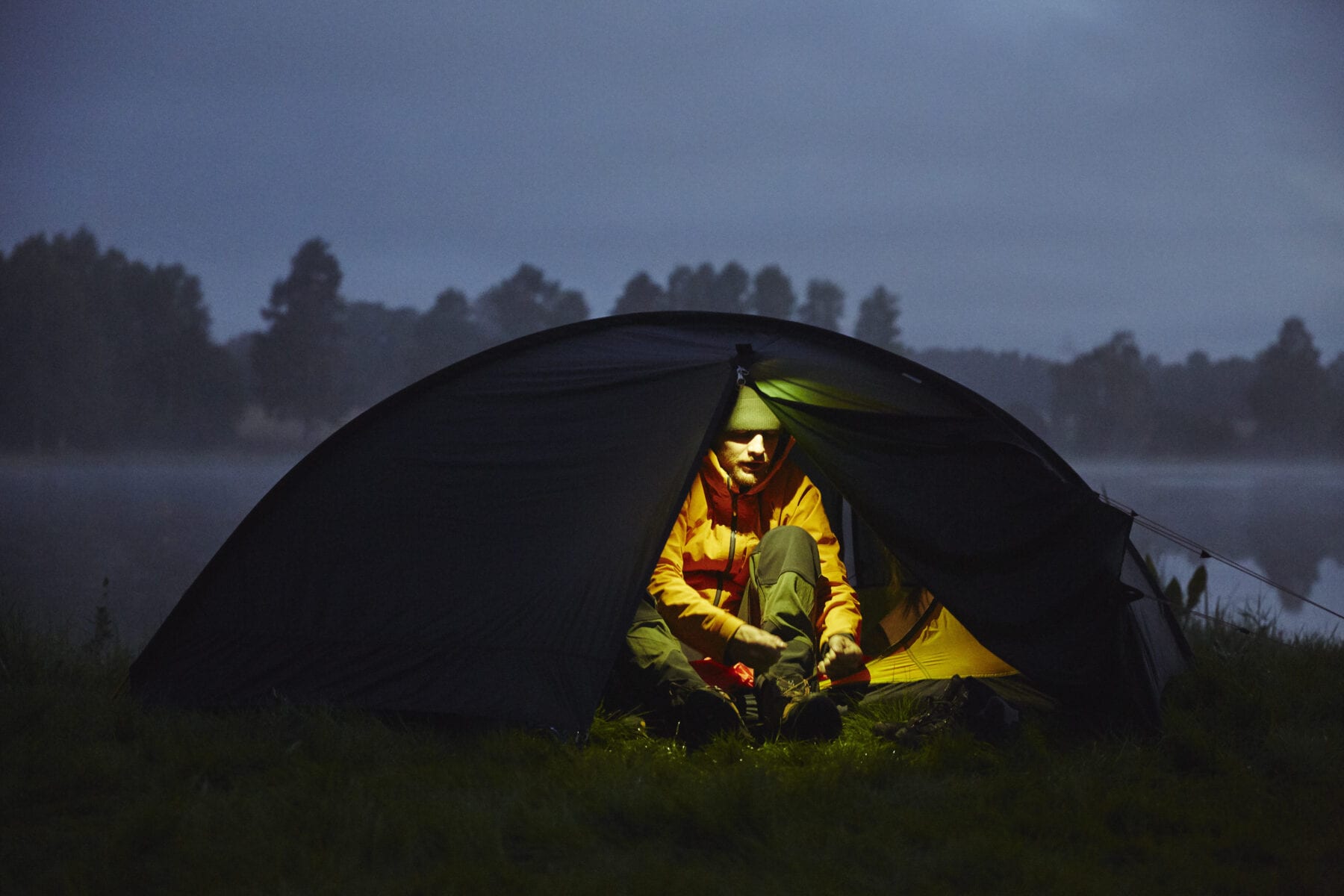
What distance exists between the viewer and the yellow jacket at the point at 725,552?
13.3 feet

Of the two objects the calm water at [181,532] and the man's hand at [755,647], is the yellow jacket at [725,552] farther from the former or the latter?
the calm water at [181,532]

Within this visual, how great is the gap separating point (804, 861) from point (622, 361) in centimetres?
230

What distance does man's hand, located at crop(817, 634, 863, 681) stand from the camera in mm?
3969

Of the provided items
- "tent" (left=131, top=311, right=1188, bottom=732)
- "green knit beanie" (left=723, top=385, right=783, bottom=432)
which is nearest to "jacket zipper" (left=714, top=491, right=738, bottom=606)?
"green knit beanie" (left=723, top=385, right=783, bottom=432)

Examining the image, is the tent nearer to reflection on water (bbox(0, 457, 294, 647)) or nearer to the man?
the man

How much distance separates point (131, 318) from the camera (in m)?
52.1

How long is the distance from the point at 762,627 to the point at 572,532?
1.00 metres

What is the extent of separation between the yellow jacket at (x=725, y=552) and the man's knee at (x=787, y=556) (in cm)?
22

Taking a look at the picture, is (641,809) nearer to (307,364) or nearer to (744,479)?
(744,479)

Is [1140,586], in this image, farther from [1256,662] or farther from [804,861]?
[804,861]

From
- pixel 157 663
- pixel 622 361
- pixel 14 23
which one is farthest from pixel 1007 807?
pixel 14 23

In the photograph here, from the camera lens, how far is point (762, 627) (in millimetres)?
4051

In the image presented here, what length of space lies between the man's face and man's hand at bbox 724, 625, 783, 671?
871 millimetres

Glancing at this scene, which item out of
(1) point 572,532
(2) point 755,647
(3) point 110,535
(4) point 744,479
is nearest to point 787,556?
(2) point 755,647
